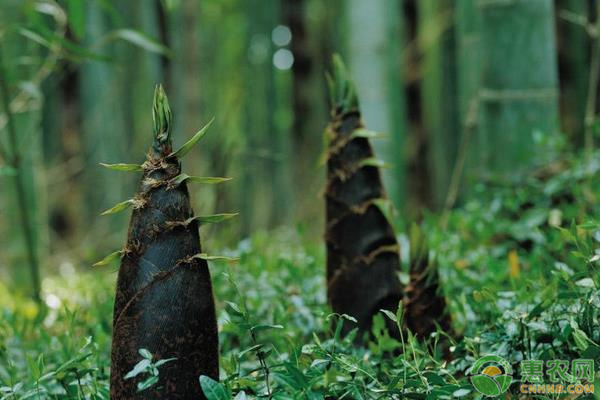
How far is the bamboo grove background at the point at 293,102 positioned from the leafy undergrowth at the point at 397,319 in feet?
0.82

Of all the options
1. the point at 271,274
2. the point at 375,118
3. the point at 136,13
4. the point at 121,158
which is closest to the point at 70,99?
the point at 121,158

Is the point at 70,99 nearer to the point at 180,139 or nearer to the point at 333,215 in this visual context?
the point at 180,139

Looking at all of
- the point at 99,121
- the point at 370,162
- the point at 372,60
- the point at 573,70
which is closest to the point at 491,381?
the point at 370,162

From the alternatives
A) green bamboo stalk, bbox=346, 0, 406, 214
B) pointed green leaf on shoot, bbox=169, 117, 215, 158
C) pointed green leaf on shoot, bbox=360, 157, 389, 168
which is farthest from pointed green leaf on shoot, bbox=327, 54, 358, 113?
green bamboo stalk, bbox=346, 0, 406, 214

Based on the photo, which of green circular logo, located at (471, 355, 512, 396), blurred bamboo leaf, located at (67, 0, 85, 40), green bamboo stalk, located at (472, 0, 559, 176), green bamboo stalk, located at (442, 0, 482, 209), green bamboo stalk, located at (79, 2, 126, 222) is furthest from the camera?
green bamboo stalk, located at (79, 2, 126, 222)

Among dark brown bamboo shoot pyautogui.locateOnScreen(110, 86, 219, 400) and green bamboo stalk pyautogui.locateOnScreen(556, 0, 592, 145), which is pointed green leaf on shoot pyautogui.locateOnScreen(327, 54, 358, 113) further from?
green bamboo stalk pyautogui.locateOnScreen(556, 0, 592, 145)

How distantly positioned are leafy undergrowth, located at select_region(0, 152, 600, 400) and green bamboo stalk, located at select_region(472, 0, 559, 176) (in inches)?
7.2

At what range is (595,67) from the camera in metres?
2.88

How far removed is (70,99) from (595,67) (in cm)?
535

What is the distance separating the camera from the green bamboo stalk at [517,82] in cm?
287

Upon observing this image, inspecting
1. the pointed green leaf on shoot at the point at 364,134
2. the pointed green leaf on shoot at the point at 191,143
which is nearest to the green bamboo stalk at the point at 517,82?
the pointed green leaf on shoot at the point at 364,134

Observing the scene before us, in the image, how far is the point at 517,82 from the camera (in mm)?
2934

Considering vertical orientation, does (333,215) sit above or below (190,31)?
below

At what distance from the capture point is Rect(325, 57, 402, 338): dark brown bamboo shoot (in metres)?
1.67
